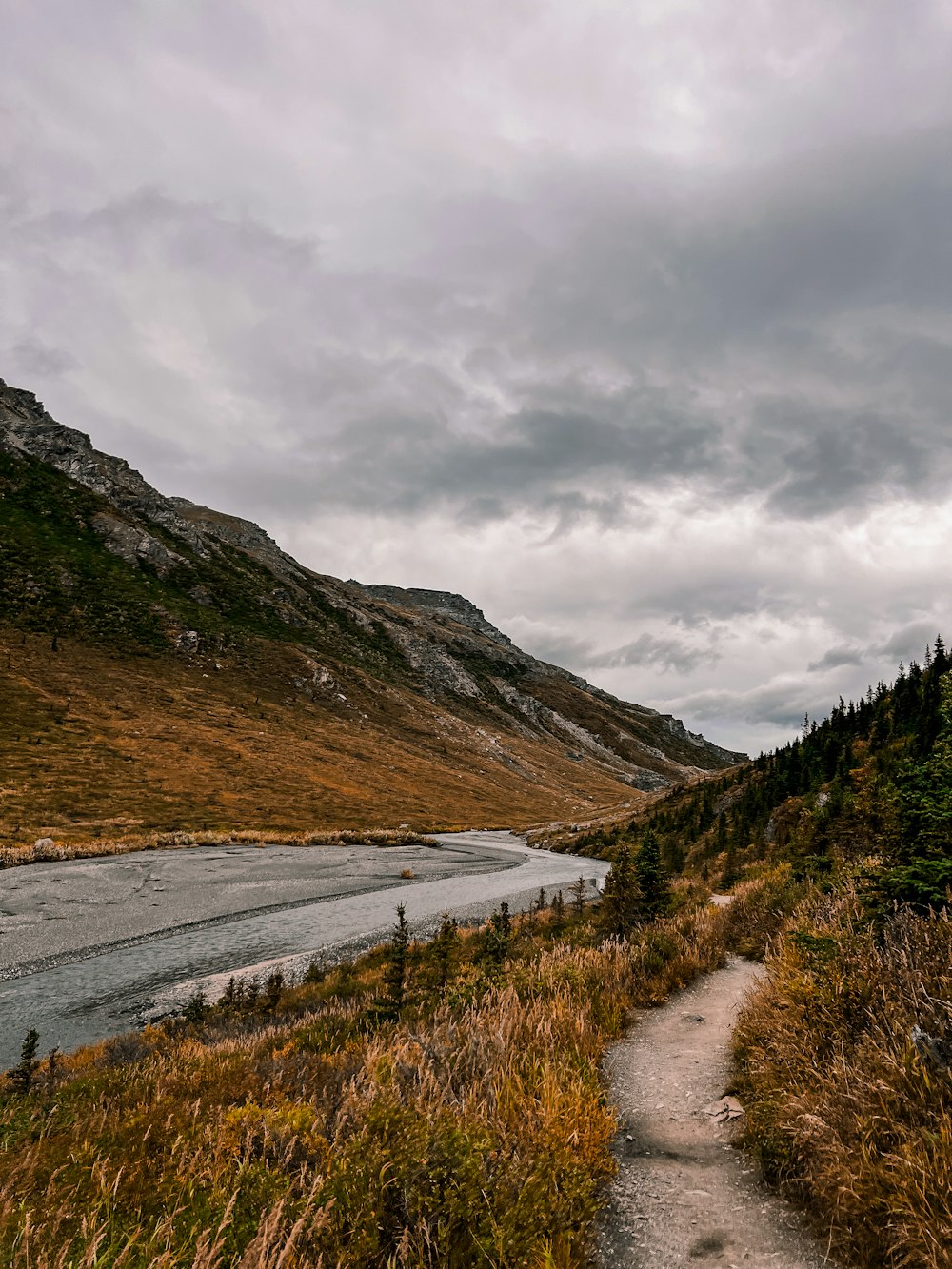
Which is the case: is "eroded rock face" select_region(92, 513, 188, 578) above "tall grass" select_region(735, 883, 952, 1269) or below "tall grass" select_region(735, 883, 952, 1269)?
above

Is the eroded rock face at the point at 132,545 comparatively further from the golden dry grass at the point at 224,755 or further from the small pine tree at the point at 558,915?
the small pine tree at the point at 558,915

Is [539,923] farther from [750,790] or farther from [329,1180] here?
[750,790]

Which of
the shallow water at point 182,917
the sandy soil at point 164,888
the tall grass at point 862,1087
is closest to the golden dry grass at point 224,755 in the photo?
the sandy soil at point 164,888

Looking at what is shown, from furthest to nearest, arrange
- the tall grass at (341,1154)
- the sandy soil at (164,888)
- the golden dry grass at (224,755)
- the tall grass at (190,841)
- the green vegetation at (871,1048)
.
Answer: the golden dry grass at (224,755) → the tall grass at (190,841) → the sandy soil at (164,888) → the green vegetation at (871,1048) → the tall grass at (341,1154)

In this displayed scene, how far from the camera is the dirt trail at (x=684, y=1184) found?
3.54 metres

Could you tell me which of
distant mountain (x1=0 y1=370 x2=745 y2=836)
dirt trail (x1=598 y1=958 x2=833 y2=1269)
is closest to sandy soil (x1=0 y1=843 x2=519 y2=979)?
distant mountain (x1=0 y1=370 x2=745 y2=836)

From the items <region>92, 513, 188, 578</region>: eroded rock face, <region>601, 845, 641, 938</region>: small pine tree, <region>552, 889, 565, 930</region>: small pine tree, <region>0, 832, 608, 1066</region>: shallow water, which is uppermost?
<region>92, 513, 188, 578</region>: eroded rock face

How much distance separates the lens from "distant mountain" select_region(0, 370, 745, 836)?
63125mm

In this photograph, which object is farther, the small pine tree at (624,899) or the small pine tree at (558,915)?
the small pine tree at (558,915)

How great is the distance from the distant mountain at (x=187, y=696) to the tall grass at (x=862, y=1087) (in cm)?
5137

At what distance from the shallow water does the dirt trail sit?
16.0 metres

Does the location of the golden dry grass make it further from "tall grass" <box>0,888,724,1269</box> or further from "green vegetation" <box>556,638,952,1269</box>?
"green vegetation" <box>556,638,952,1269</box>

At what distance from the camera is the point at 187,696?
315 feet

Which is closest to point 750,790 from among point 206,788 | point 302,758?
point 206,788
